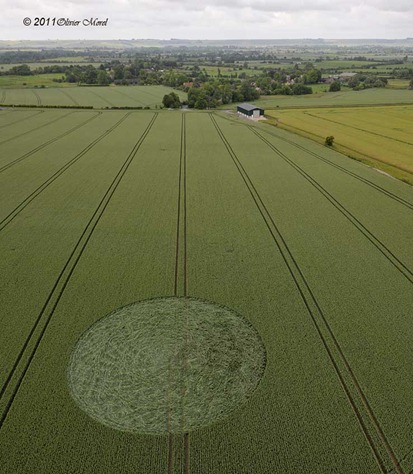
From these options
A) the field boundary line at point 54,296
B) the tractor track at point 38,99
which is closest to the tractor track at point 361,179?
the field boundary line at point 54,296

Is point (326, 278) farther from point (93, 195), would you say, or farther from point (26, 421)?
point (93, 195)

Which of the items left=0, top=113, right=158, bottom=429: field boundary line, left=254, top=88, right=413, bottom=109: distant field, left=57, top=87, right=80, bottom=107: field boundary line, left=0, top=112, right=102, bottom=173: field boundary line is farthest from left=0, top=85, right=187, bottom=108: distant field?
left=0, top=113, right=158, bottom=429: field boundary line

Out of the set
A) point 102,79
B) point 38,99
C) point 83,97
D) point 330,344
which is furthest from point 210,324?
point 102,79

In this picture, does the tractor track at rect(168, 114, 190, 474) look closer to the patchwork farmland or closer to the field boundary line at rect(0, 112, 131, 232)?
the patchwork farmland

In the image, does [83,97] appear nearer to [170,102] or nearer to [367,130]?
[170,102]

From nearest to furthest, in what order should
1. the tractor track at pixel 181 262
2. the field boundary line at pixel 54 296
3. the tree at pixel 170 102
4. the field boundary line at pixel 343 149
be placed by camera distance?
the tractor track at pixel 181 262 → the field boundary line at pixel 54 296 → the field boundary line at pixel 343 149 → the tree at pixel 170 102

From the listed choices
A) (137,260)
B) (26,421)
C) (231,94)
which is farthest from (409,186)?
(231,94)

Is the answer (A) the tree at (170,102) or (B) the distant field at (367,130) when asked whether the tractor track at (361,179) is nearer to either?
(B) the distant field at (367,130)
